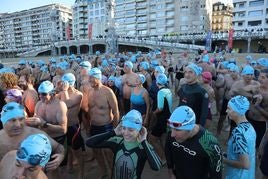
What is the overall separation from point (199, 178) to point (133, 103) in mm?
2870

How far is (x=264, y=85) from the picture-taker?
442 cm

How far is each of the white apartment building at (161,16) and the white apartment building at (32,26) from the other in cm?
3065

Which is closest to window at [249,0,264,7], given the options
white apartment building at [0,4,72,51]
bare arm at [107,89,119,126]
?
bare arm at [107,89,119,126]

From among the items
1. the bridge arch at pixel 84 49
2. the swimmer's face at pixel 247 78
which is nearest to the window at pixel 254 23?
the bridge arch at pixel 84 49

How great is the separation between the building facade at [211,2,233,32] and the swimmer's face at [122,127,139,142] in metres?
90.6

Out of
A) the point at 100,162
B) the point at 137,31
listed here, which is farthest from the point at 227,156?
the point at 137,31

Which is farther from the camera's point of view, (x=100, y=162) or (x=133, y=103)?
(x=133, y=103)

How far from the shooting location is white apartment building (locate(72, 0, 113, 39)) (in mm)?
93188

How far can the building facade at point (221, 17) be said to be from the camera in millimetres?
86438

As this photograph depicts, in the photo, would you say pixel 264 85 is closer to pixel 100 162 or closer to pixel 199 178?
pixel 199 178

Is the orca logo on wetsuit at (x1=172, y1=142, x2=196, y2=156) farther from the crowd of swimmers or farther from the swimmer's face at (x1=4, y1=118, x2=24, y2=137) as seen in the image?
the swimmer's face at (x1=4, y1=118, x2=24, y2=137)

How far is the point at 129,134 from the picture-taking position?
296cm

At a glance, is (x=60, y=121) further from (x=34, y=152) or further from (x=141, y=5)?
(x=141, y=5)

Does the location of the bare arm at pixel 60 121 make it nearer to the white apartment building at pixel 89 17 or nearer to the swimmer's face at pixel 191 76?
the swimmer's face at pixel 191 76
